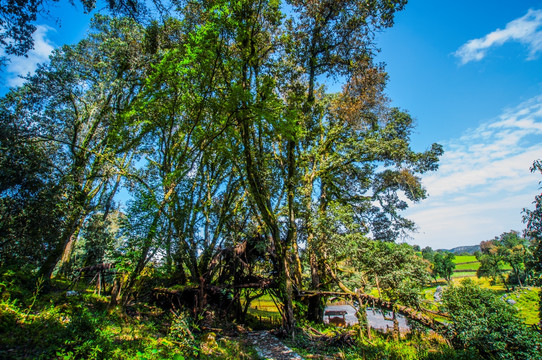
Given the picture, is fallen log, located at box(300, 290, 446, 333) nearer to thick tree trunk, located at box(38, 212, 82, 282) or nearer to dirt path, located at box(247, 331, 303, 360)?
dirt path, located at box(247, 331, 303, 360)

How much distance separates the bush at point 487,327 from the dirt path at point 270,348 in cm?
625

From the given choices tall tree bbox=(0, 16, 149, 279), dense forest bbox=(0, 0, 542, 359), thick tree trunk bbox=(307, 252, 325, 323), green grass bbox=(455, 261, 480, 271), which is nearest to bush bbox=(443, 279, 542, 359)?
dense forest bbox=(0, 0, 542, 359)

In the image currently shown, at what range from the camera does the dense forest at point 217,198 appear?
7691 millimetres

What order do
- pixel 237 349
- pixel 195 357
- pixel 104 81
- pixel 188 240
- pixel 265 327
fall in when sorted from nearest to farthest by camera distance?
pixel 195 357, pixel 237 349, pixel 188 240, pixel 104 81, pixel 265 327

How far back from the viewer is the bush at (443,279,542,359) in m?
7.21

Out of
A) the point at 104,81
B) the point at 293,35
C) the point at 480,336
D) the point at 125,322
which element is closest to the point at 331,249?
the point at 480,336

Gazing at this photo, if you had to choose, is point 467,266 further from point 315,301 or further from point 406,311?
point 406,311

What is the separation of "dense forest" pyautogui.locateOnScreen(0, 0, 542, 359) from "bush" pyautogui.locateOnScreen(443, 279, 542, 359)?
51 millimetres

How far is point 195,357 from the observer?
6082mm

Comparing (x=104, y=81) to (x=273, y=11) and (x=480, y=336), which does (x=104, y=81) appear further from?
(x=480, y=336)

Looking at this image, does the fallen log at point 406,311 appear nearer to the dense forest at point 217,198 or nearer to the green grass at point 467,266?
the dense forest at point 217,198

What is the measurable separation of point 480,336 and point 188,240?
1261 centimetres

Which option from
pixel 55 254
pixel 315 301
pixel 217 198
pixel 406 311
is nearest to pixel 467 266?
pixel 315 301

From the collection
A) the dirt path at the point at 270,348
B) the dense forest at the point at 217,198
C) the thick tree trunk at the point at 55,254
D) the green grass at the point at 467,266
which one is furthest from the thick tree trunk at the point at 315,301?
the green grass at the point at 467,266
